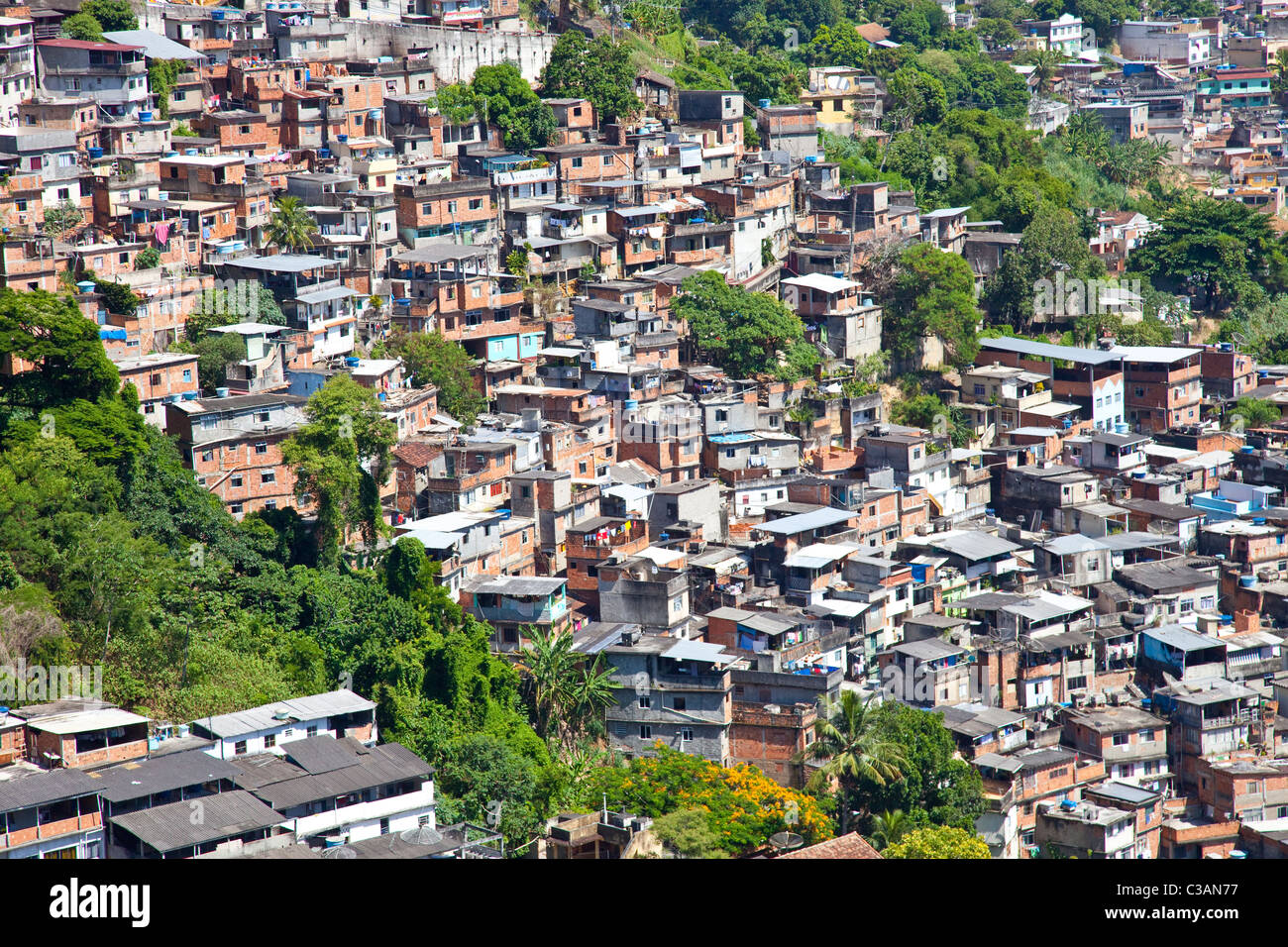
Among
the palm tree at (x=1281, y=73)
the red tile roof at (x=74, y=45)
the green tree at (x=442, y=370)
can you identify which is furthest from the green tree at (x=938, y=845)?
the palm tree at (x=1281, y=73)

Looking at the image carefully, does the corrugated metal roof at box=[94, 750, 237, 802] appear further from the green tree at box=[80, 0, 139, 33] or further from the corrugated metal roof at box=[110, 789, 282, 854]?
the green tree at box=[80, 0, 139, 33]

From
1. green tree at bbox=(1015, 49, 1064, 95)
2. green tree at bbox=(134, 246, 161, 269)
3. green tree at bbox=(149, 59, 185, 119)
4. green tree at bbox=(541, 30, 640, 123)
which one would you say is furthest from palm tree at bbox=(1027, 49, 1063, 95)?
green tree at bbox=(134, 246, 161, 269)

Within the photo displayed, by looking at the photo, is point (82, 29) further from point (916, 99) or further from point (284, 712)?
point (916, 99)

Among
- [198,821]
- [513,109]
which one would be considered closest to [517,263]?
[513,109]

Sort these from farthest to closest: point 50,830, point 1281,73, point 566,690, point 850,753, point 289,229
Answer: point 1281,73 < point 289,229 < point 566,690 < point 850,753 < point 50,830

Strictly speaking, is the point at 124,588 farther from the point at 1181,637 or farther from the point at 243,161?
the point at 1181,637

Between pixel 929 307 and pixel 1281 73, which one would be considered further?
pixel 1281 73
